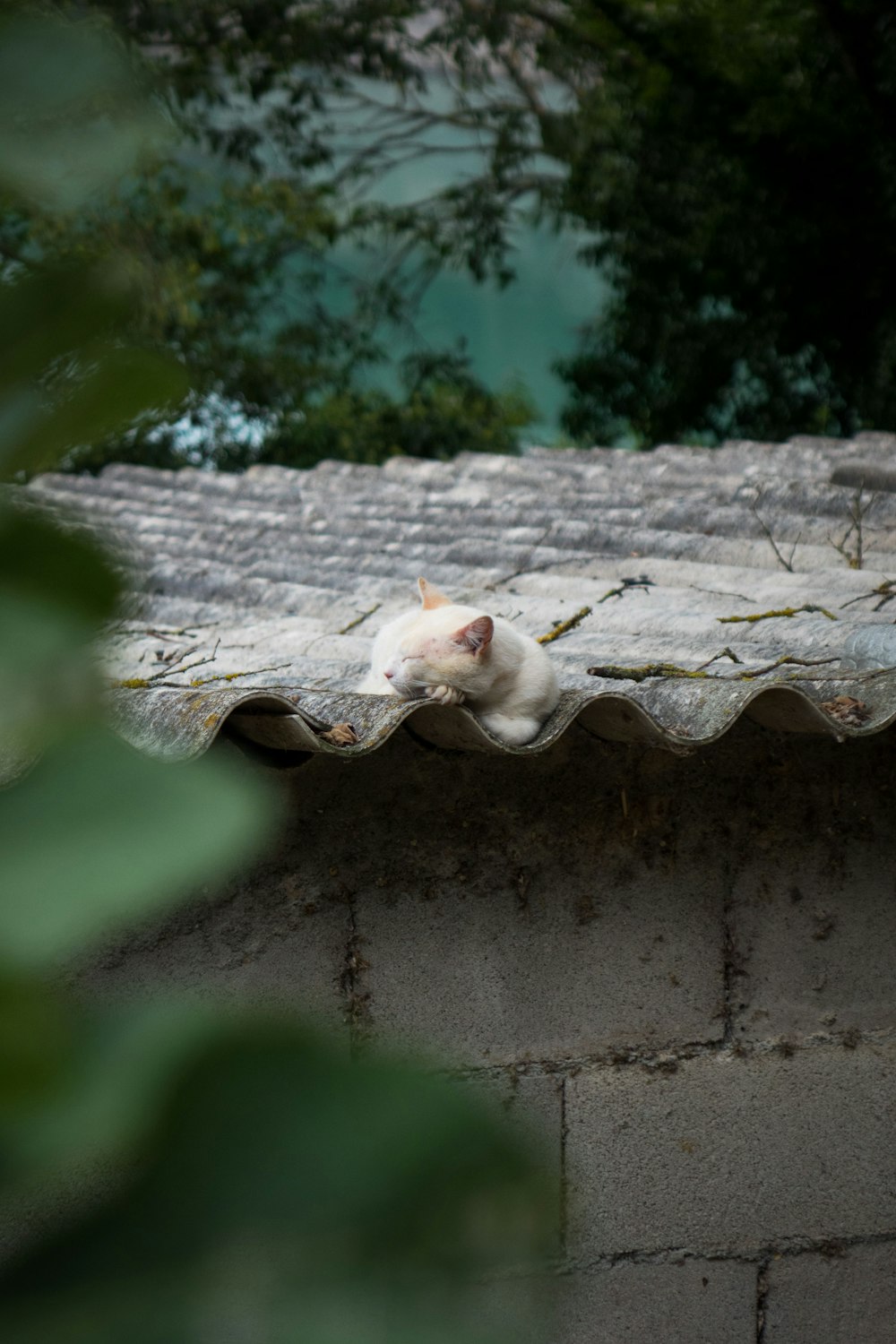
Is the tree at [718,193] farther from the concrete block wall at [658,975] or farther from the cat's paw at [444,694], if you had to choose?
the cat's paw at [444,694]

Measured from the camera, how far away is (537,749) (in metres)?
2.10

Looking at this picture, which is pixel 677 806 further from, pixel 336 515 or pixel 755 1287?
pixel 336 515

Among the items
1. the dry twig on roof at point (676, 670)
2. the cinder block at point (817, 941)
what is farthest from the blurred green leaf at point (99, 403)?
the cinder block at point (817, 941)

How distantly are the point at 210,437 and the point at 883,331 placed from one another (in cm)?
667

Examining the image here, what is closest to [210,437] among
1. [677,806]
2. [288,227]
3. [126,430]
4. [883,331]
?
[288,227]

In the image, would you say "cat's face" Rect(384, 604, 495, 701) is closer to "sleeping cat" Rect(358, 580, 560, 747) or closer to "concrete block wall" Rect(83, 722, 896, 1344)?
"sleeping cat" Rect(358, 580, 560, 747)

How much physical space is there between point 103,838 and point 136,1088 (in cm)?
6

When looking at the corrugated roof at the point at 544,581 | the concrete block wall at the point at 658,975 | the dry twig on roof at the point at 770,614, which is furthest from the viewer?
the dry twig on roof at the point at 770,614

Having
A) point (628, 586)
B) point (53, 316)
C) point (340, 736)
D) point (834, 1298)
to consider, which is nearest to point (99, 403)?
point (53, 316)

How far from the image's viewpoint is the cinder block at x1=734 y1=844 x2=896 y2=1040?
264cm

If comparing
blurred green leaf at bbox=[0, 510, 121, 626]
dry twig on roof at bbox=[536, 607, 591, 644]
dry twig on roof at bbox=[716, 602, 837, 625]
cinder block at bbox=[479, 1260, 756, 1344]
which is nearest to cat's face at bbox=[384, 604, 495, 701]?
dry twig on roof at bbox=[536, 607, 591, 644]

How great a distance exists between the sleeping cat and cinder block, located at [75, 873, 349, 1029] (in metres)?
0.44

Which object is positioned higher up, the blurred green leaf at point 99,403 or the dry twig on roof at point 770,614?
the blurred green leaf at point 99,403

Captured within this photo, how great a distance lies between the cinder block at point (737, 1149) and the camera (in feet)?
8.42
